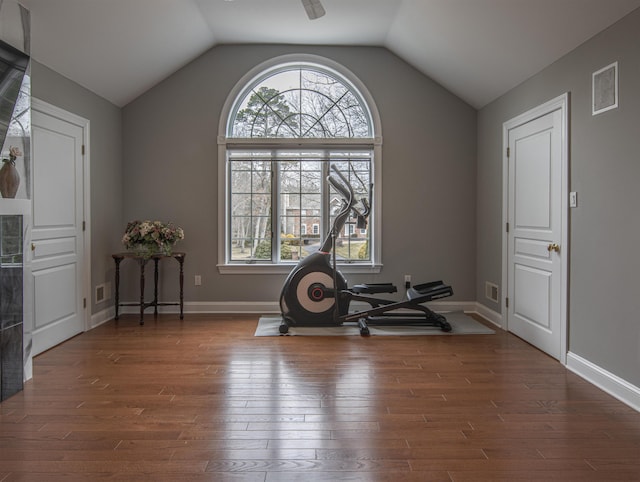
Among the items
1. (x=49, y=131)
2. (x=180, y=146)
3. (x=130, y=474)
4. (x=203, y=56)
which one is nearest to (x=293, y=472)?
(x=130, y=474)

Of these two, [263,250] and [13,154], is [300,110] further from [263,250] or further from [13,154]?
[13,154]

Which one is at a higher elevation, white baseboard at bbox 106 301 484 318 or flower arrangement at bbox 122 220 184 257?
flower arrangement at bbox 122 220 184 257

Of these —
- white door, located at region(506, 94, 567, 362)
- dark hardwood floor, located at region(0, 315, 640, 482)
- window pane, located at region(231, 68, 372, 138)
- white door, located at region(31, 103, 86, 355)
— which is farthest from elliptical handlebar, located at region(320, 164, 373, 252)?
white door, located at region(31, 103, 86, 355)

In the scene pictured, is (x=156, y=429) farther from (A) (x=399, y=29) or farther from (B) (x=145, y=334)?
(A) (x=399, y=29)

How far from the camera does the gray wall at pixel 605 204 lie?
3.01 metres

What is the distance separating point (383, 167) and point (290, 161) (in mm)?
1089

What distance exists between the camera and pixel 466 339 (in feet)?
15.1

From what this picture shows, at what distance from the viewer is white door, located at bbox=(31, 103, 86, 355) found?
13.5ft

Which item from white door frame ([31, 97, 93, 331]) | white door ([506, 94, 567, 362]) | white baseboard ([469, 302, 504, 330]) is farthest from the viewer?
white baseboard ([469, 302, 504, 330])

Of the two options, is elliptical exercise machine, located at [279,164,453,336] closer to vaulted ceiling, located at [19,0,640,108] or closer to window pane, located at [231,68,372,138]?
window pane, located at [231,68,372,138]

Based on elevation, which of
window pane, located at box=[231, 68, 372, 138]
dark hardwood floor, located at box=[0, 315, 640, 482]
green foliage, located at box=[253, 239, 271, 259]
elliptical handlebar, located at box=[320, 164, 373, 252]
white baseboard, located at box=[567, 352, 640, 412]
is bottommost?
dark hardwood floor, located at box=[0, 315, 640, 482]

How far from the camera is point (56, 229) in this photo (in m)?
4.39

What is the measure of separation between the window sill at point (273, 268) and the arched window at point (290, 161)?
4cm

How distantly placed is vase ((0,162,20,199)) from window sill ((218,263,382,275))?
2715mm
